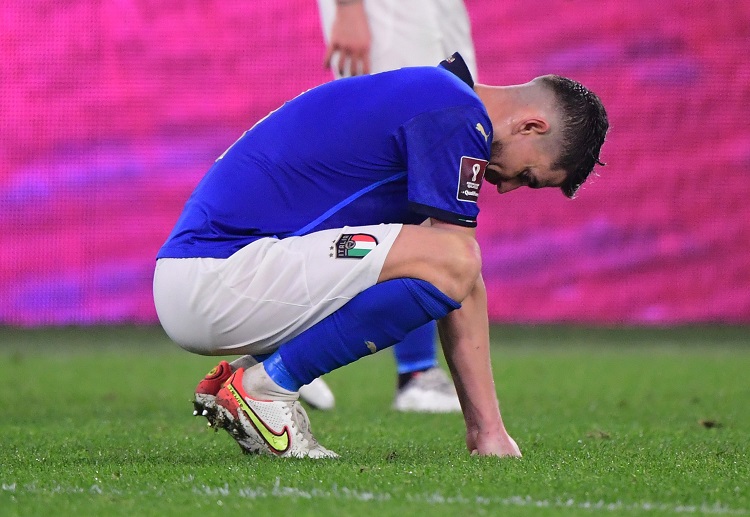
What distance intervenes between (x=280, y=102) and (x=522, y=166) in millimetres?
3413

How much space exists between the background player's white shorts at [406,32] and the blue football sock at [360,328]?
4.31ft

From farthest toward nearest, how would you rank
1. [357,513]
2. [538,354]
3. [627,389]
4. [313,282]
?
[538,354] → [627,389] → [313,282] → [357,513]

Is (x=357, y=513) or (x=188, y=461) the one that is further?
(x=188, y=461)

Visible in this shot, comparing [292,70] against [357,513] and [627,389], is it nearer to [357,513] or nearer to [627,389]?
[627,389]

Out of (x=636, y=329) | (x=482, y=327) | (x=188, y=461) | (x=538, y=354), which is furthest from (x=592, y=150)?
(x=636, y=329)

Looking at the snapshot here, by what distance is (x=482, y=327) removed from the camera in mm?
2307

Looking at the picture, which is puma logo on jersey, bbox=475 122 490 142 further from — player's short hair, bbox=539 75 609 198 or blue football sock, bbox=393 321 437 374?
blue football sock, bbox=393 321 437 374

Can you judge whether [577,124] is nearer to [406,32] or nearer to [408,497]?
[408,497]

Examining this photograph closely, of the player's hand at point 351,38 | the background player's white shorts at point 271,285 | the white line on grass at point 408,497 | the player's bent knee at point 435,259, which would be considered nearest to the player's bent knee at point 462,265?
the player's bent knee at point 435,259

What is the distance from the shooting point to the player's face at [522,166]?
88.4 inches

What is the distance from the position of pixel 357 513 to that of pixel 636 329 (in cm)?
478

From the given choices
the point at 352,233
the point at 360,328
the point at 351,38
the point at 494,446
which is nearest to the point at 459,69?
the point at 352,233

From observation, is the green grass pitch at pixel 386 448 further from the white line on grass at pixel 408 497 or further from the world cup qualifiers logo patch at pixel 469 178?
the world cup qualifiers logo patch at pixel 469 178

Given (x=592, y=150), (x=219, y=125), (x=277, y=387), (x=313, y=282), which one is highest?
(x=592, y=150)
